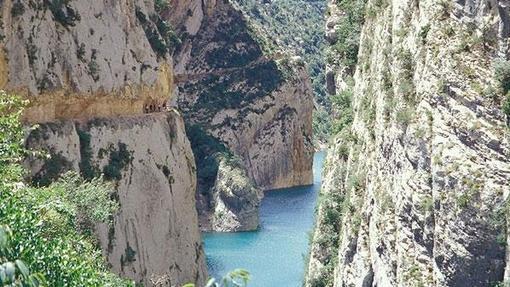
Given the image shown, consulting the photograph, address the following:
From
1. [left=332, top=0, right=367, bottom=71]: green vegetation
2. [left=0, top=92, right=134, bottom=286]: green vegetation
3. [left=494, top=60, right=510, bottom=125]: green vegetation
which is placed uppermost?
[left=332, top=0, right=367, bottom=71]: green vegetation

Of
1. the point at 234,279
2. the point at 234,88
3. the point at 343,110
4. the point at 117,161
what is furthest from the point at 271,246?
the point at 234,279

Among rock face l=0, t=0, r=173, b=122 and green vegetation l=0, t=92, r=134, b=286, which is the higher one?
rock face l=0, t=0, r=173, b=122

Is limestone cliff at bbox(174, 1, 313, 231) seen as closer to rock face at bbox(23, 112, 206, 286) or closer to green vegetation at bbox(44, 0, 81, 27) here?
rock face at bbox(23, 112, 206, 286)

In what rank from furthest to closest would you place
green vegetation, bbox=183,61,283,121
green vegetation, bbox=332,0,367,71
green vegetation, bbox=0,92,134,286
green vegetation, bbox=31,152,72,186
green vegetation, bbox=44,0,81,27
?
1. green vegetation, bbox=183,61,283,121
2. green vegetation, bbox=332,0,367,71
3. green vegetation, bbox=44,0,81,27
4. green vegetation, bbox=31,152,72,186
5. green vegetation, bbox=0,92,134,286

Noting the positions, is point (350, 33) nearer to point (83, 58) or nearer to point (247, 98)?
point (83, 58)

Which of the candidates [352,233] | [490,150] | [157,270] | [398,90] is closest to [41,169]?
[157,270]

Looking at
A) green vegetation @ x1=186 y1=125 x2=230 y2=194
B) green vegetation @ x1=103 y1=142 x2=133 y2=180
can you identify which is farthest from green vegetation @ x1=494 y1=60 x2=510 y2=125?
green vegetation @ x1=186 y1=125 x2=230 y2=194

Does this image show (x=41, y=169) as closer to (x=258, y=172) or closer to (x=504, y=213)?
(x=504, y=213)
